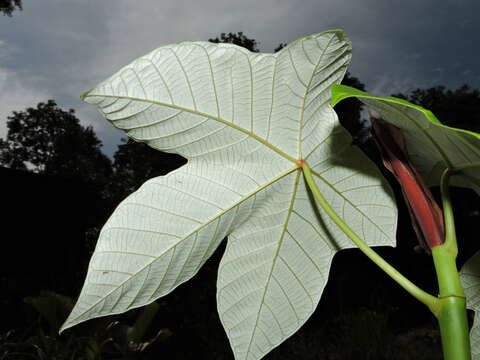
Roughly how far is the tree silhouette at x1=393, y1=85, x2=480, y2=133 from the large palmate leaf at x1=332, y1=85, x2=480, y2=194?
7702mm

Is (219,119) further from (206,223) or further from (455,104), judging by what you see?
(455,104)

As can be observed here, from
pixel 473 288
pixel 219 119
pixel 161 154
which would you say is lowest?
pixel 473 288

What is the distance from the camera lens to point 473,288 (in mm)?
302

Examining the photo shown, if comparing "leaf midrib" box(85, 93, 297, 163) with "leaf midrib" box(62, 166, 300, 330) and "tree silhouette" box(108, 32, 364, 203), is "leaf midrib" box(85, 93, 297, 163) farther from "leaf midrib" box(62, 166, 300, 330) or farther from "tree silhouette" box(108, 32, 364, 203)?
"tree silhouette" box(108, 32, 364, 203)

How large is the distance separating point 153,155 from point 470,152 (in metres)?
7.94

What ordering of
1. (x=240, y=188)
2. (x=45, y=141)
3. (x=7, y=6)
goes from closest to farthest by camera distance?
(x=240, y=188) < (x=7, y=6) < (x=45, y=141)

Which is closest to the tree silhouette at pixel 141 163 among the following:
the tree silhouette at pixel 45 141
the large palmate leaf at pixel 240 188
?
the tree silhouette at pixel 45 141

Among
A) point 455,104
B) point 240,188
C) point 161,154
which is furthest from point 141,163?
point 240,188

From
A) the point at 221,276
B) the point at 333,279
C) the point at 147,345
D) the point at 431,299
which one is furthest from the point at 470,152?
the point at 333,279

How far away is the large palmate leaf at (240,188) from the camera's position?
248 mm

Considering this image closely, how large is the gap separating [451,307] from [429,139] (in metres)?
0.09

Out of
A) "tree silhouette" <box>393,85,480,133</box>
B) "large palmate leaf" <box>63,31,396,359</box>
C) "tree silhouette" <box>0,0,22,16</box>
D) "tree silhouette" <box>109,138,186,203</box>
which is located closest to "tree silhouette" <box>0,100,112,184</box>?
"tree silhouette" <box>109,138,186,203</box>

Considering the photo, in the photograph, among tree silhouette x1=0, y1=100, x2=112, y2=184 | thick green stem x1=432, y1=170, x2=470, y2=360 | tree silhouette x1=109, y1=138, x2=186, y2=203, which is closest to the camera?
thick green stem x1=432, y1=170, x2=470, y2=360

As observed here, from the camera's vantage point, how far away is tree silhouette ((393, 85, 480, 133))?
7.61 m
